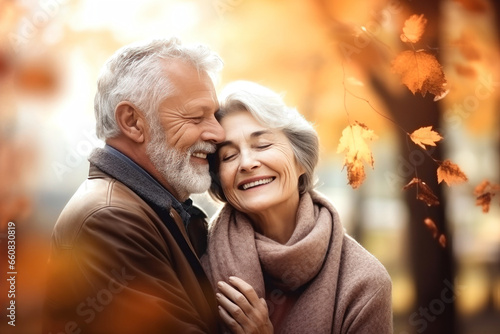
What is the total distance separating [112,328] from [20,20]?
206 centimetres

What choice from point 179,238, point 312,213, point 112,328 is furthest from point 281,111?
point 112,328

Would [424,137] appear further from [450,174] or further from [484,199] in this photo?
[484,199]

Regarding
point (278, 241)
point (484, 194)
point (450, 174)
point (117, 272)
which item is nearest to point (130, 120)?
point (117, 272)

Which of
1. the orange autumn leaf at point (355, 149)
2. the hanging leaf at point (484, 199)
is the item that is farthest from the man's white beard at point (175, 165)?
the hanging leaf at point (484, 199)

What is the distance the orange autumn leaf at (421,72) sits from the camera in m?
2.46

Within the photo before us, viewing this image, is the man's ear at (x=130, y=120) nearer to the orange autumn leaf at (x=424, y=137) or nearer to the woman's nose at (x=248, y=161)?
the woman's nose at (x=248, y=161)

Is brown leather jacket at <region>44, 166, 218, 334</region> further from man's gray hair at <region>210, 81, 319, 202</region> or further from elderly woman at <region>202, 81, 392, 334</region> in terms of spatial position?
man's gray hair at <region>210, 81, 319, 202</region>

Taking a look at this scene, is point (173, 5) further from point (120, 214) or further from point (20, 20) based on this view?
point (120, 214)

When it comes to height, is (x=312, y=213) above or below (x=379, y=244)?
above

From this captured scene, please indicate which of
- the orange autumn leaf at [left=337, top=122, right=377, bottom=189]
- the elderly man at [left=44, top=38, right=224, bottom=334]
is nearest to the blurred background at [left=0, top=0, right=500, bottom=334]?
the orange autumn leaf at [left=337, top=122, right=377, bottom=189]

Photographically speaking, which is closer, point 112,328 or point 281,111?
point 112,328

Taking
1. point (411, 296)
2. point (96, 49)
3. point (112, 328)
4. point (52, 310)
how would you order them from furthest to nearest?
point (411, 296), point (96, 49), point (52, 310), point (112, 328)

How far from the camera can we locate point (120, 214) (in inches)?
86.2

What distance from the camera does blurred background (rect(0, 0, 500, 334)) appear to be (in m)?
3.51
